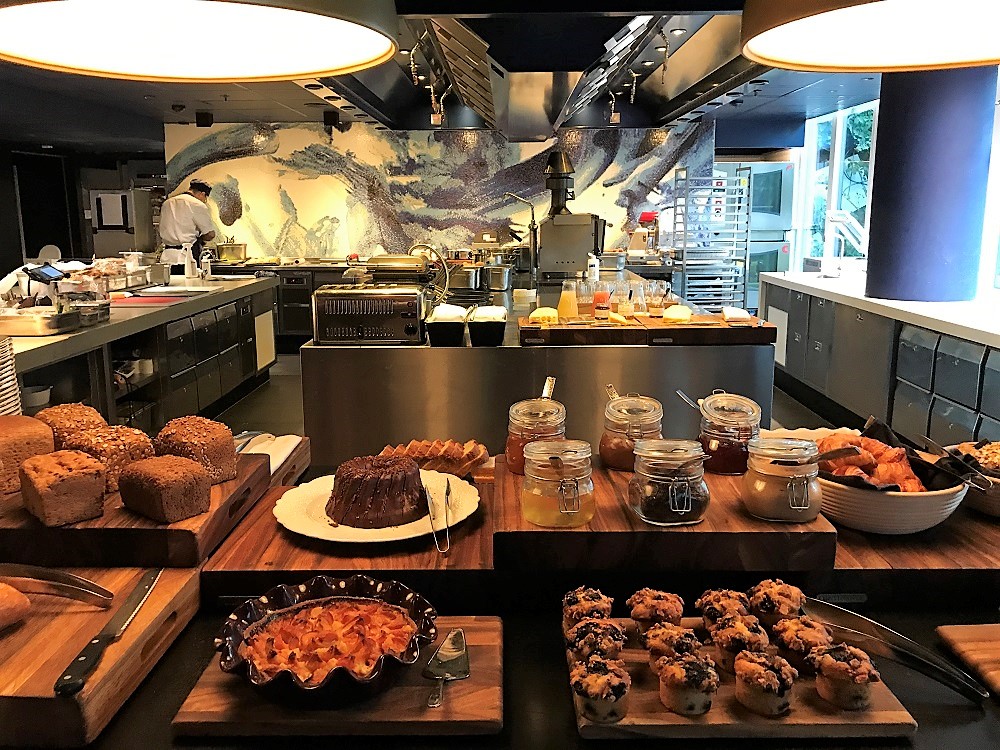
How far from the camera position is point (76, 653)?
3.66 feet

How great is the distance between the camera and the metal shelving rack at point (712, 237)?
984cm

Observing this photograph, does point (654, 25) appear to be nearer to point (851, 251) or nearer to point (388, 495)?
point (388, 495)

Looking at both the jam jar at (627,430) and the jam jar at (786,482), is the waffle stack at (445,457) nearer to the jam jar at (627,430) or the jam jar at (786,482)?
the jam jar at (627,430)

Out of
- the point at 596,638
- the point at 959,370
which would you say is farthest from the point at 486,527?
the point at 959,370

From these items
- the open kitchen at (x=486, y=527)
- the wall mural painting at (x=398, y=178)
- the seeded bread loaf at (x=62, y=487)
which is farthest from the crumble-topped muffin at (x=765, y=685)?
the wall mural painting at (x=398, y=178)

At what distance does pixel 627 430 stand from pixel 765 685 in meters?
0.69

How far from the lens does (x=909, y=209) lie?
17.7 feet

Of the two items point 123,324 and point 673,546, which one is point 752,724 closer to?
point 673,546

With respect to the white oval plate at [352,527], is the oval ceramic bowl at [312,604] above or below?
below

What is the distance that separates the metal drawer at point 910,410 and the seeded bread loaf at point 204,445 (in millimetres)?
4425

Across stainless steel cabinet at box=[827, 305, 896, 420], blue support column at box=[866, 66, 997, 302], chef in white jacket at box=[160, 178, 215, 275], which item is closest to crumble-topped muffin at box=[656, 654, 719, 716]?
stainless steel cabinet at box=[827, 305, 896, 420]

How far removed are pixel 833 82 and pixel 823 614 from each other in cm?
746

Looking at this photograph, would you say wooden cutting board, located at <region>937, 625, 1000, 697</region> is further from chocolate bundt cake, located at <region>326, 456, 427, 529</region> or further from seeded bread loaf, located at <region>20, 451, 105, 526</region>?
seeded bread loaf, located at <region>20, 451, 105, 526</region>

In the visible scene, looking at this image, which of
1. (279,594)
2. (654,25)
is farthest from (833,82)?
(279,594)
